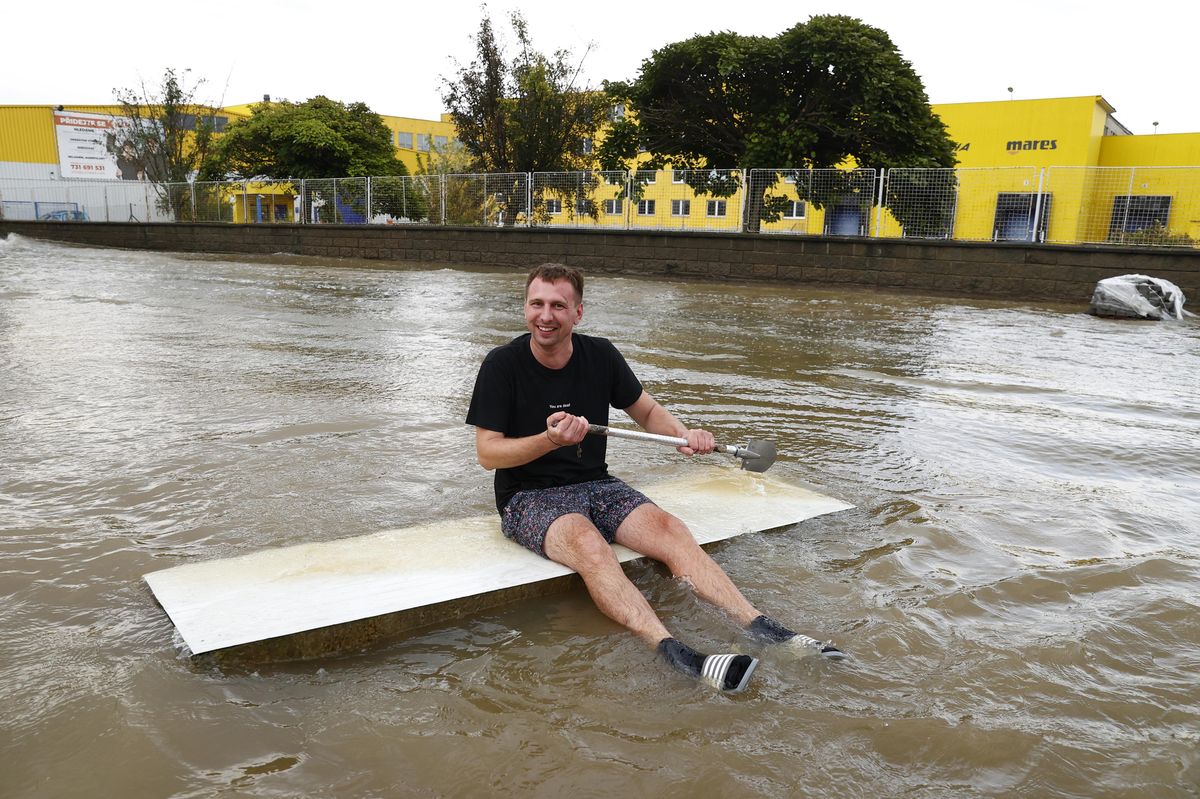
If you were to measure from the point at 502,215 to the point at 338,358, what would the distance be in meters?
15.1

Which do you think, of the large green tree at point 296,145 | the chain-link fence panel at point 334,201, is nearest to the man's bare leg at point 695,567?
the chain-link fence panel at point 334,201

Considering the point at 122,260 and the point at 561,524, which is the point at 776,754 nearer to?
the point at 561,524

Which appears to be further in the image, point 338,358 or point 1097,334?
point 1097,334

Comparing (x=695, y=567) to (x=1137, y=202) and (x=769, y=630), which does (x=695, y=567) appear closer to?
(x=769, y=630)

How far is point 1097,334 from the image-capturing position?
1157cm

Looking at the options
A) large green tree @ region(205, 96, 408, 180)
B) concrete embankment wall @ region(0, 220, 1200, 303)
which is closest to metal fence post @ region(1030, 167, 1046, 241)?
Answer: concrete embankment wall @ region(0, 220, 1200, 303)

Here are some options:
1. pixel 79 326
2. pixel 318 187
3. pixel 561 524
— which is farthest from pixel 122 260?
pixel 561 524

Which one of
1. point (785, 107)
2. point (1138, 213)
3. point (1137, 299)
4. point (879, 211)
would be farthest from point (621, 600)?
point (785, 107)

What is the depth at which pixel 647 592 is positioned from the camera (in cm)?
327

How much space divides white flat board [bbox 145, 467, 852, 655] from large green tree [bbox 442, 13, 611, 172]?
79.2 ft

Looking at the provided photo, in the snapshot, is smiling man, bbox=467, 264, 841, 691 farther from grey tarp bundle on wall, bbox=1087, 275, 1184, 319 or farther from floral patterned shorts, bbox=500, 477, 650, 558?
grey tarp bundle on wall, bbox=1087, 275, 1184, 319

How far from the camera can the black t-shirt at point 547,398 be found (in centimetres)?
326

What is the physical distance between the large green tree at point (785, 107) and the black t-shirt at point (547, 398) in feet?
52.2

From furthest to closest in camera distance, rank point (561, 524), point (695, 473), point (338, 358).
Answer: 1. point (338, 358)
2. point (695, 473)
3. point (561, 524)
